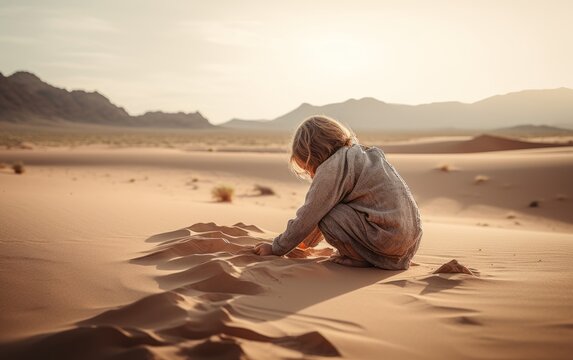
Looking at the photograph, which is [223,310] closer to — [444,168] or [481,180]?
[481,180]

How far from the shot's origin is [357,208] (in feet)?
11.7

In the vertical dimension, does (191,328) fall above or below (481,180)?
above

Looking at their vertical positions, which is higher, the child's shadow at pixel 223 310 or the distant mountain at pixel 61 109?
the distant mountain at pixel 61 109

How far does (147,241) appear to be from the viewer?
4832 mm

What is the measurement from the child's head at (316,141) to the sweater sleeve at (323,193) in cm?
9

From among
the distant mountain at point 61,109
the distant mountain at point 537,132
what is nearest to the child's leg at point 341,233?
the distant mountain at point 537,132

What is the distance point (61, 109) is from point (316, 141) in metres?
123

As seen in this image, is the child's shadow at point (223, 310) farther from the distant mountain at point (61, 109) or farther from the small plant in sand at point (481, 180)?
the distant mountain at point (61, 109)

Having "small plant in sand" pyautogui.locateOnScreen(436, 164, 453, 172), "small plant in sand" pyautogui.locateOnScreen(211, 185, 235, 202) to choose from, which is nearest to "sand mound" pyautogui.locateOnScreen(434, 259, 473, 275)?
"small plant in sand" pyautogui.locateOnScreen(211, 185, 235, 202)

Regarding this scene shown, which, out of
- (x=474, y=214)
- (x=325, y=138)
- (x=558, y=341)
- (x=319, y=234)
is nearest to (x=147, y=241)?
(x=319, y=234)

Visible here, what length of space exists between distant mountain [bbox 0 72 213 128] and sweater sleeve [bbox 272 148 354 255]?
10646cm

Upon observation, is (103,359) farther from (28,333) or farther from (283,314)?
(283,314)

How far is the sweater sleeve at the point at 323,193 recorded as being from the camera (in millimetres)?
3449

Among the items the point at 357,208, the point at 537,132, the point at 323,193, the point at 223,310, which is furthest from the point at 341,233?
the point at 537,132
